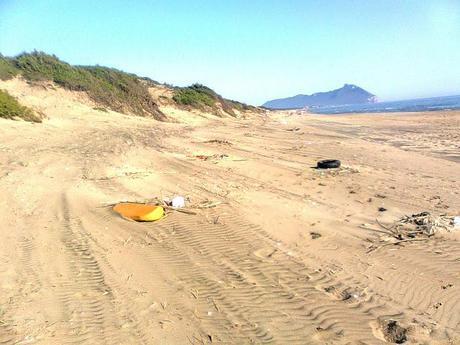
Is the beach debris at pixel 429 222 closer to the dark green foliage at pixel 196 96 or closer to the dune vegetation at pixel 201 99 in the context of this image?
the dune vegetation at pixel 201 99

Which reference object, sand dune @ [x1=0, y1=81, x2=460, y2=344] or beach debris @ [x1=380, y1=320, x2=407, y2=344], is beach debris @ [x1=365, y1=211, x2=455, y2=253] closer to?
sand dune @ [x1=0, y1=81, x2=460, y2=344]

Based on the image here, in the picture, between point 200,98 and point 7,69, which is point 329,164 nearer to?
point 7,69

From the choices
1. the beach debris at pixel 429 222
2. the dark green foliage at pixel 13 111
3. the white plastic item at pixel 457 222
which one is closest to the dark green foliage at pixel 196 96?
the dark green foliage at pixel 13 111

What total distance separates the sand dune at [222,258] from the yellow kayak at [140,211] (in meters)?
0.14

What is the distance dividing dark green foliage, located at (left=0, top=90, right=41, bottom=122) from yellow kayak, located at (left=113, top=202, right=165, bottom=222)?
428 inches

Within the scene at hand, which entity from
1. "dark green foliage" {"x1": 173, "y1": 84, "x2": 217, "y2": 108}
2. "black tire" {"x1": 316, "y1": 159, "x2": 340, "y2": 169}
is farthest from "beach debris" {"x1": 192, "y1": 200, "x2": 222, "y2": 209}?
"dark green foliage" {"x1": 173, "y1": 84, "x2": 217, "y2": 108}

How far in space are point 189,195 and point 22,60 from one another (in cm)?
2003

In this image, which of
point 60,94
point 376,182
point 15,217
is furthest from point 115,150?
point 60,94

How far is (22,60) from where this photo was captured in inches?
933

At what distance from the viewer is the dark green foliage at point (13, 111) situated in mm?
15502

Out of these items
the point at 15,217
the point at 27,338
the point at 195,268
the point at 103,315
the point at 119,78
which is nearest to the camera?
the point at 27,338

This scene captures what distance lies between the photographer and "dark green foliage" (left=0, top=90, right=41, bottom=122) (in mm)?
15502

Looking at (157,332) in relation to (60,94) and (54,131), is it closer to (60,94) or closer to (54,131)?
(54,131)

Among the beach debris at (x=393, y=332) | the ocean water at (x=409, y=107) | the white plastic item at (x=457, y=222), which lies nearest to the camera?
the beach debris at (x=393, y=332)
